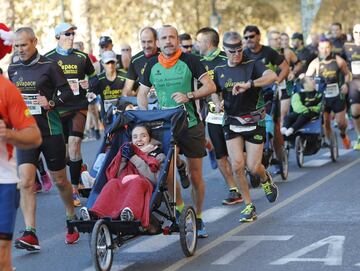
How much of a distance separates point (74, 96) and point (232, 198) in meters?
2.17

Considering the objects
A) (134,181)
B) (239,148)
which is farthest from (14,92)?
(239,148)

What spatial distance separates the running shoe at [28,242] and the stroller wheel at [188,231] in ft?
4.67

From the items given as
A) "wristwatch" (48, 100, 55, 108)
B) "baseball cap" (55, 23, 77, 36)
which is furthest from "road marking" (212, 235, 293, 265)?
"baseball cap" (55, 23, 77, 36)

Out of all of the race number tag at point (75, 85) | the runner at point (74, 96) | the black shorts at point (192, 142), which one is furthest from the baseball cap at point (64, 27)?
the black shorts at point (192, 142)

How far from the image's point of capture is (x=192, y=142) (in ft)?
32.6

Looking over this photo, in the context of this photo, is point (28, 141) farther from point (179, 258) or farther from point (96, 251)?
point (179, 258)

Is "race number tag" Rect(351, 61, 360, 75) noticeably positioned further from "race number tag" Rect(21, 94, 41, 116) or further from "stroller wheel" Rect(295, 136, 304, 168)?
"race number tag" Rect(21, 94, 41, 116)

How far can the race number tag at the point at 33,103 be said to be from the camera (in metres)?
9.99

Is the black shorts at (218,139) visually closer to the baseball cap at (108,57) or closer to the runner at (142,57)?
the runner at (142,57)

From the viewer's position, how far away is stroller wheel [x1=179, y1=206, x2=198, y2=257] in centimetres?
881

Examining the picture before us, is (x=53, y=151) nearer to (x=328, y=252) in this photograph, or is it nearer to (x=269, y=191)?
(x=269, y=191)

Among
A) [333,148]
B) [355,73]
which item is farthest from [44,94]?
[355,73]

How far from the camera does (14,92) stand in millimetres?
6156

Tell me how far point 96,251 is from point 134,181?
95cm
